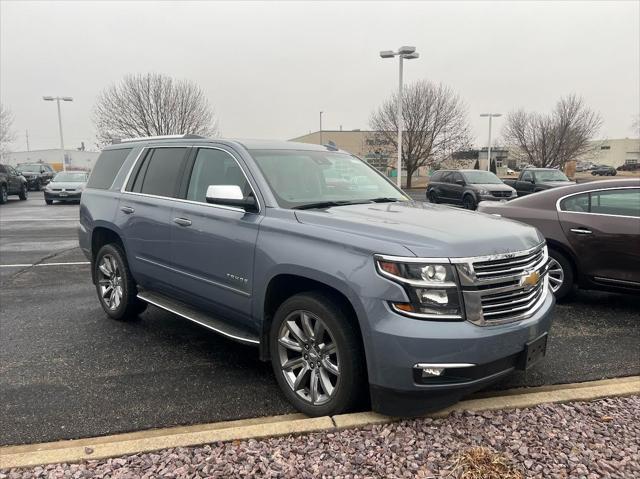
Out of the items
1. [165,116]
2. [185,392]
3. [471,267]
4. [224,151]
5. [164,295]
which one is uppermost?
[165,116]

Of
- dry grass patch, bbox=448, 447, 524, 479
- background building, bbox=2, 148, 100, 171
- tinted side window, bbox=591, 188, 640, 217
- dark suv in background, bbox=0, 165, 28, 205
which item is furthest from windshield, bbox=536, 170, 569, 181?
background building, bbox=2, 148, 100, 171

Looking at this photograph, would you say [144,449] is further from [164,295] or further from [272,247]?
[164,295]

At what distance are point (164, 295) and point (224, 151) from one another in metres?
1.49

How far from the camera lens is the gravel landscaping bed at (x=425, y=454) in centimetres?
261

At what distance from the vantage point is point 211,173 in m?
4.28

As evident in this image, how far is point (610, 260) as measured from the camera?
5.42 metres

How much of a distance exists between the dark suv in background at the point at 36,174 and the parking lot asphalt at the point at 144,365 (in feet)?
104

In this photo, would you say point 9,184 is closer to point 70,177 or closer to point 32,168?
point 70,177

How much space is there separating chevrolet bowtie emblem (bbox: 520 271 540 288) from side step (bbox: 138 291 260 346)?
1.83m

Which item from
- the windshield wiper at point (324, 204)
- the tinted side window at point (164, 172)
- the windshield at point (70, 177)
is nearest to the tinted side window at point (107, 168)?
the tinted side window at point (164, 172)

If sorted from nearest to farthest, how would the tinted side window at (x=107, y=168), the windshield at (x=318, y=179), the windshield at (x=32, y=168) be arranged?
the windshield at (x=318, y=179)
the tinted side window at (x=107, y=168)
the windshield at (x=32, y=168)

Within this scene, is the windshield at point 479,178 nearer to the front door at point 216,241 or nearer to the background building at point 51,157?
the front door at point 216,241

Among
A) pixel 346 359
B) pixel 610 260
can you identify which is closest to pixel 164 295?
pixel 346 359

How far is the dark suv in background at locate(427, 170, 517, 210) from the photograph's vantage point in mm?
18359
